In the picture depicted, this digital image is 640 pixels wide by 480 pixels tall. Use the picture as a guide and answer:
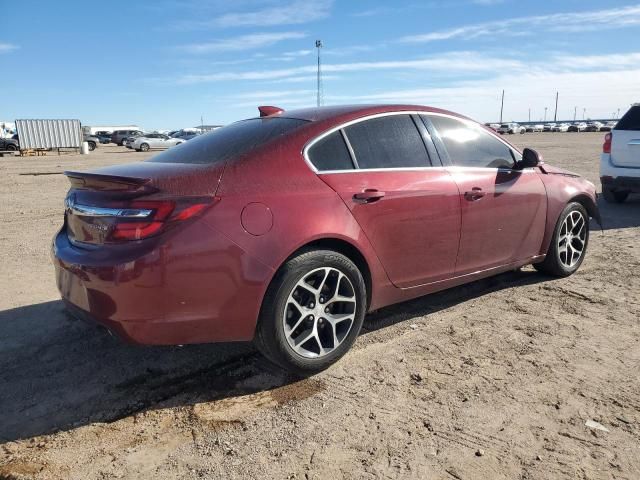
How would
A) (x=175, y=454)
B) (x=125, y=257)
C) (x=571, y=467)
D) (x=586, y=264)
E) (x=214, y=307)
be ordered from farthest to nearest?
(x=586, y=264)
(x=214, y=307)
(x=125, y=257)
(x=175, y=454)
(x=571, y=467)

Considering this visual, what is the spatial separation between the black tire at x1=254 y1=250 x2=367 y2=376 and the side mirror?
6.77ft

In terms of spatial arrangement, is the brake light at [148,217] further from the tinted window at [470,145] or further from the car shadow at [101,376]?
the tinted window at [470,145]

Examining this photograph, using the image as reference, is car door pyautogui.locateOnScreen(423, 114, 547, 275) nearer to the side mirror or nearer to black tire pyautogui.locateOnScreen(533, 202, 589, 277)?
the side mirror

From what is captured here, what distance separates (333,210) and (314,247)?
26 centimetres

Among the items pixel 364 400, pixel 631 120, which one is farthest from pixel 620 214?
pixel 364 400

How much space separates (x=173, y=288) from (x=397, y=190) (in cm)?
163

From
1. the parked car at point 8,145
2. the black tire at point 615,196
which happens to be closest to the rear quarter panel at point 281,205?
the black tire at point 615,196

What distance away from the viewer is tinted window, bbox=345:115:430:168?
3.48m

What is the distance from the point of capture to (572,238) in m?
5.01

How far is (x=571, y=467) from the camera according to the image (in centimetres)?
231

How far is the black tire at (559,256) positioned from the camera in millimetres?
4773

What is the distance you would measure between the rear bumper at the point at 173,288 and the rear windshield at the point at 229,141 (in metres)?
0.62

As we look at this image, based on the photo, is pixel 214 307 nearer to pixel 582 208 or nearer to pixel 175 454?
pixel 175 454

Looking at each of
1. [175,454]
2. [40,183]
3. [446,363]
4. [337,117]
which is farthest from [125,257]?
[40,183]
